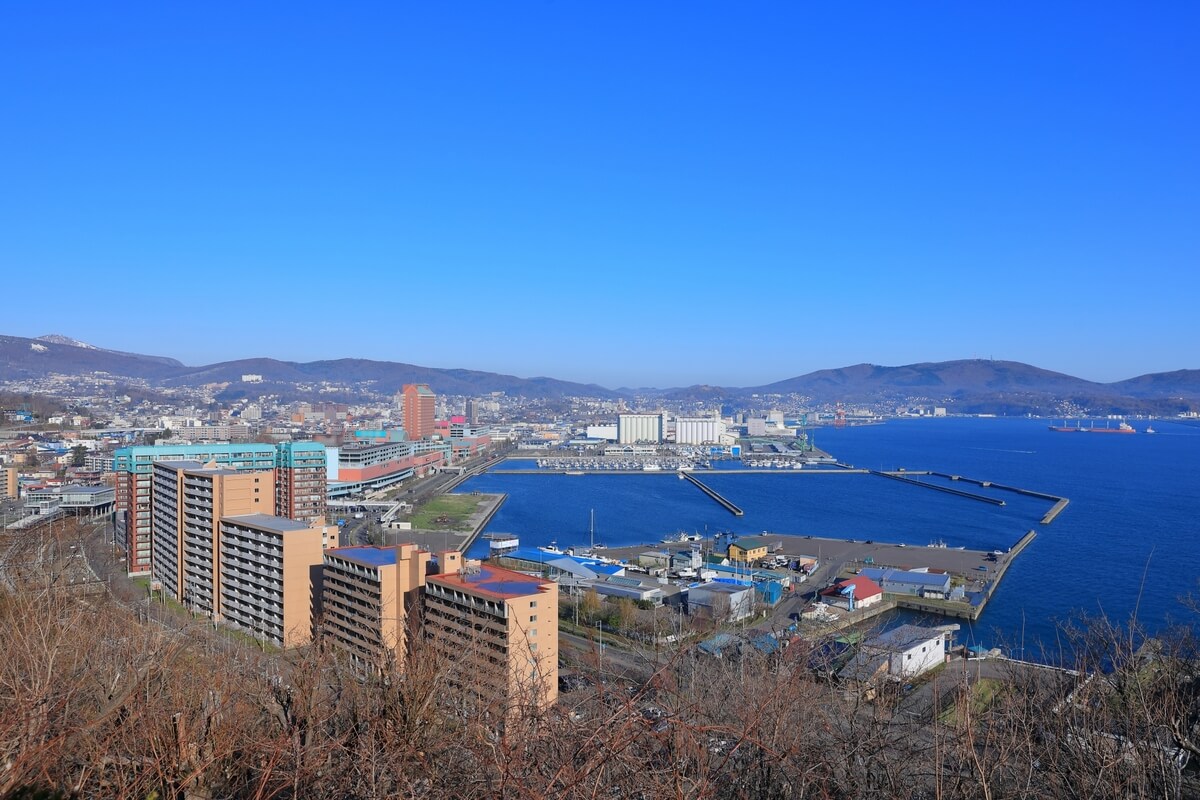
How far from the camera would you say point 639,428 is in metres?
20.8

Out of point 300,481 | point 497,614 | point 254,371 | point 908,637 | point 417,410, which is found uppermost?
point 254,371

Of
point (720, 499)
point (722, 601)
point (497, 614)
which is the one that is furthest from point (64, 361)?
point (497, 614)

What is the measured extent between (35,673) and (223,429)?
654 inches

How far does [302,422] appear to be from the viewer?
2095 centimetres

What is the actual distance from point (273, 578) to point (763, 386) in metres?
61.8

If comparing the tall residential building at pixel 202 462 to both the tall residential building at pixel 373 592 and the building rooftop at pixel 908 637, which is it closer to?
the tall residential building at pixel 373 592

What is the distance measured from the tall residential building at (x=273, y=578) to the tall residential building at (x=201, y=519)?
0.20 metres

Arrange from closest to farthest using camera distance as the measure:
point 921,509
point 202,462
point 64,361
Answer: point 202,462
point 921,509
point 64,361

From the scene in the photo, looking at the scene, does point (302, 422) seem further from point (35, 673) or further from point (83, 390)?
point (35, 673)

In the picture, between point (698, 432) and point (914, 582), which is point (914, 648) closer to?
point (914, 582)

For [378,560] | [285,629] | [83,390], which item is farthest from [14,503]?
[83,390]

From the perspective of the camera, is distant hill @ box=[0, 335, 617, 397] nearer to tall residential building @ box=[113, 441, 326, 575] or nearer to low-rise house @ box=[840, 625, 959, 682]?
tall residential building @ box=[113, 441, 326, 575]

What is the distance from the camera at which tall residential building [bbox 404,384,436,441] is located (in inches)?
677

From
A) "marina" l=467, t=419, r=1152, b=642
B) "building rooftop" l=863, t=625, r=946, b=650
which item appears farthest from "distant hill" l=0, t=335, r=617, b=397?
"building rooftop" l=863, t=625, r=946, b=650
